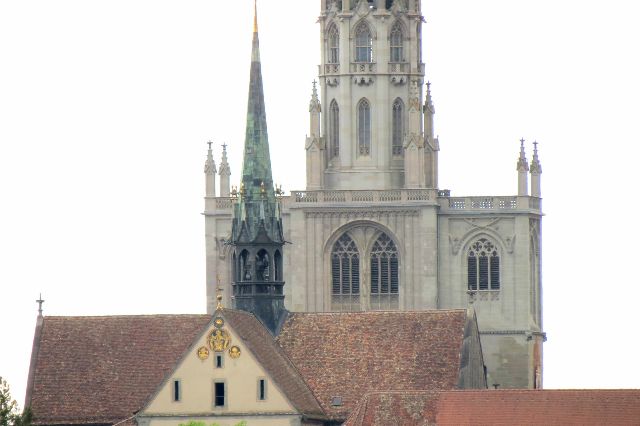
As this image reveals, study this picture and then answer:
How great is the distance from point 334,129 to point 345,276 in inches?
328

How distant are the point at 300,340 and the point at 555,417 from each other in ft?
54.8

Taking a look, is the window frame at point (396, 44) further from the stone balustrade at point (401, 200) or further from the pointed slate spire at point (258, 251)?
the pointed slate spire at point (258, 251)

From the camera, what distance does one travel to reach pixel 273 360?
148 metres

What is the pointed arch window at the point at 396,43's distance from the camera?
635 feet

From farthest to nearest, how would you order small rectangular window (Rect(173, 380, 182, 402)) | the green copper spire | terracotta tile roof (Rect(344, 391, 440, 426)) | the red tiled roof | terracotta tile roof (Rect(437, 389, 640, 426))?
the green copper spire
the red tiled roof
small rectangular window (Rect(173, 380, 182, 402))
terracotta tile roof (Rect(344, 391, 440, 426))
terracotta tile roof (Rect(437, 389, 640, 426))

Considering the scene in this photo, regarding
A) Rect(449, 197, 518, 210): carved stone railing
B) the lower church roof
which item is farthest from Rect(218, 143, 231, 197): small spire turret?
the lower church roof

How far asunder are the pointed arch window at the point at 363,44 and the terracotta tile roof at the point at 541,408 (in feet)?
185

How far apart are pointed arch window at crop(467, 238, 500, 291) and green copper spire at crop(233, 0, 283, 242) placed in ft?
92.1

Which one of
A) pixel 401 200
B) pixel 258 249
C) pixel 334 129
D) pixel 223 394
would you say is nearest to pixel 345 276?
pixel 401 200

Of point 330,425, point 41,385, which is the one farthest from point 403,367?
point 41,385

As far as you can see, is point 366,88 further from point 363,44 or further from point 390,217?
point 390,217

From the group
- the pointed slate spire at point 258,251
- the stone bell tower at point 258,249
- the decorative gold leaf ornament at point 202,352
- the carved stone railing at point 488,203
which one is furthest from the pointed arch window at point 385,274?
the decorative gold leaf ornament at point 202,352

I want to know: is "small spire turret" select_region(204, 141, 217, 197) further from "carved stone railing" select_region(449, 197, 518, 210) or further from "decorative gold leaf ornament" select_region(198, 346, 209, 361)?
"decorative gold leaf ornament" select_region(198, 346, 209, 361)

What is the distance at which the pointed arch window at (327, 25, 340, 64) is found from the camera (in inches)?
7638
